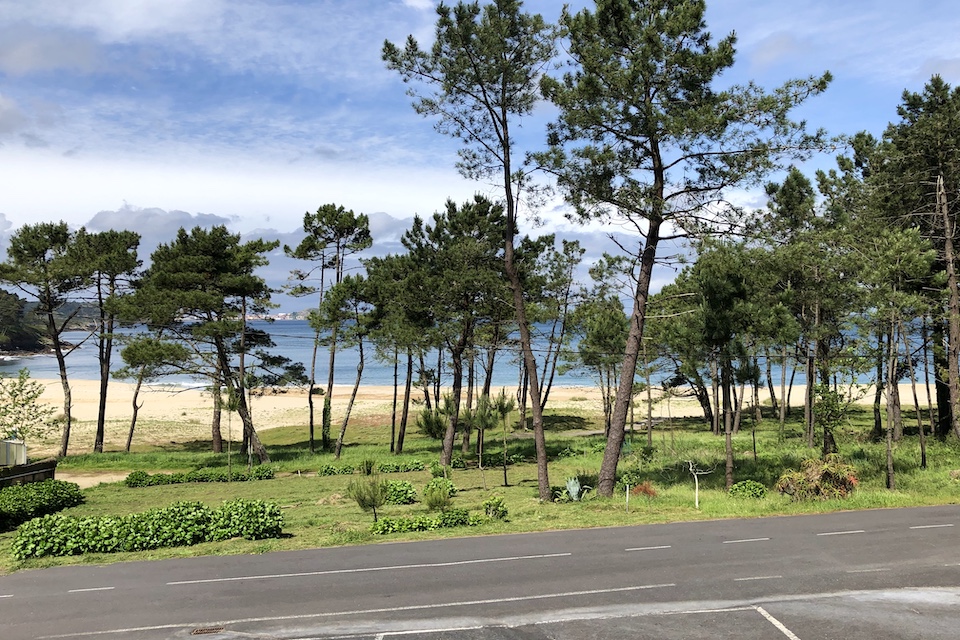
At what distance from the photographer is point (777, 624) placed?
9609mm

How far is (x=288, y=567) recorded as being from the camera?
13539 mm

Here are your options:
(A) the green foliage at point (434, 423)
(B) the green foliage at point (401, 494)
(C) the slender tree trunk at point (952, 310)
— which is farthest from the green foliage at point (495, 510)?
(C) the slender tree trunk at point (952, 310)

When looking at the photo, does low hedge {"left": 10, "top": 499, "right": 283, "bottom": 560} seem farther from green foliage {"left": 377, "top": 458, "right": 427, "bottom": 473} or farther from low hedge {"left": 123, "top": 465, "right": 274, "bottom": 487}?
green foliage {"left": 377, "top": 458, "right": 427, "bottom": 473}

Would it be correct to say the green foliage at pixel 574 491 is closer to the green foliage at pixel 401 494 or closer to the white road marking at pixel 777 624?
the green foliage at pixel 401 494

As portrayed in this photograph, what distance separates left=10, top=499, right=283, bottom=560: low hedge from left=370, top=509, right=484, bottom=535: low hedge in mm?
2580

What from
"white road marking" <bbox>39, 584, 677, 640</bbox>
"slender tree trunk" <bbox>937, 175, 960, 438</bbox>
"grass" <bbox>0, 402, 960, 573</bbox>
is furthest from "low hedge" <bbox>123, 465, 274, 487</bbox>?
"slender tree trunk" <bbox>937, 175, 960, 438</bbox>

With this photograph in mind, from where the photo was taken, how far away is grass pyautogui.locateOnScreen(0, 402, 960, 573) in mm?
17016

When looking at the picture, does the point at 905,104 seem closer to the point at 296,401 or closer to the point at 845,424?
the point at 845,424

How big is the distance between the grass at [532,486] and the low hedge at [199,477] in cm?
79

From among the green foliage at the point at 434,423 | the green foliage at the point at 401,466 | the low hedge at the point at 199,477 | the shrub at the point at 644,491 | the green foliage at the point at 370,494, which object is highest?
the green foliage at the point at 434,423

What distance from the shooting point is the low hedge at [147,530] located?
15180 millimetres

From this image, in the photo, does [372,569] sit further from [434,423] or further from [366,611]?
[434,423]

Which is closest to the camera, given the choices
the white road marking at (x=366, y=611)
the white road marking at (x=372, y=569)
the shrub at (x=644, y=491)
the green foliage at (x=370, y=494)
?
the white road marking at (x=366, y=611)

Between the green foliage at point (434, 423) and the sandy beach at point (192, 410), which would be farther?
the sandy beach at point (192, 410)
